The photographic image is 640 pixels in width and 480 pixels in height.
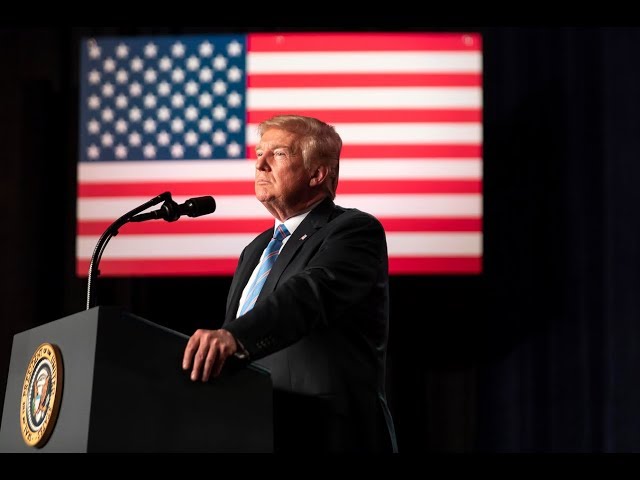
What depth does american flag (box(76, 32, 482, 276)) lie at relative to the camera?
154 inches

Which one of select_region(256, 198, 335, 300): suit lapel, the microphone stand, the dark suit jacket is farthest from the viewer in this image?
select_region(256, 198, 335, 300): suit lapel

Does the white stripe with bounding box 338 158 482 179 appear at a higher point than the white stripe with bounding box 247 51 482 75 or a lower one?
lower

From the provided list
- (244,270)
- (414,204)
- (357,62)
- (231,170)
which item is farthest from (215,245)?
(244,270)

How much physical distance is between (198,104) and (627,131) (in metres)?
1.82

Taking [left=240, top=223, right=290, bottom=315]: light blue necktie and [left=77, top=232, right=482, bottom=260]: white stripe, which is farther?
[left=77, top=232, right=482, bottom=260]: white stripe

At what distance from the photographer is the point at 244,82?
13.4 ft

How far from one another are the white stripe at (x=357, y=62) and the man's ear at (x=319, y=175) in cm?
180

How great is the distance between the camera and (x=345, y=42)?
4.05m

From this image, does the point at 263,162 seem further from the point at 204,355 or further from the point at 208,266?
the point at 208,266

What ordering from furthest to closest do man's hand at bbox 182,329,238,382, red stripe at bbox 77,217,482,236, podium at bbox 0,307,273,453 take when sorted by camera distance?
1. red stripe at bbox 77,217,482,236
2. man's hand at bbox 182,329,238,382
3. podium at bbox 0,307,273,453

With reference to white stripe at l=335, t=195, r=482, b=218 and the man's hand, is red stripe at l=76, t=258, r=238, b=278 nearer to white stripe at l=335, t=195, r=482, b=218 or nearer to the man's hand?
white stripe at l=335, t=195, r=482, b=218

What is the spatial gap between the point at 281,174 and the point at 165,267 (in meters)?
1.77

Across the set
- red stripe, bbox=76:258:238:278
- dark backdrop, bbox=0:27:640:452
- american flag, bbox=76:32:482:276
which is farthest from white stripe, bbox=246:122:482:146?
red stripe, bbox=76:258:238:278

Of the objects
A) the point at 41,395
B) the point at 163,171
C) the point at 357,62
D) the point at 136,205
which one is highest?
the point at 357,62
